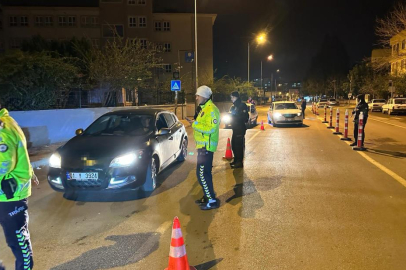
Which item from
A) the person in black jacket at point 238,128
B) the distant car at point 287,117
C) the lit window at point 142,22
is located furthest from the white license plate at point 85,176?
the lit window at point 142,22

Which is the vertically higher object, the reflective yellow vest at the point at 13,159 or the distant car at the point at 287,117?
the reflective yellow vest at the point at 13,159

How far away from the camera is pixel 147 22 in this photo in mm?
43406

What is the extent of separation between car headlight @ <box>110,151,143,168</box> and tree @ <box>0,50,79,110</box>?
828 centimetres

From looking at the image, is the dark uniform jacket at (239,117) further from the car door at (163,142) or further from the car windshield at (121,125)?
the car windshield at (121,125)

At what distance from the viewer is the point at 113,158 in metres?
5.68

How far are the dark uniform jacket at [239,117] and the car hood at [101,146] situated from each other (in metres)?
2.82

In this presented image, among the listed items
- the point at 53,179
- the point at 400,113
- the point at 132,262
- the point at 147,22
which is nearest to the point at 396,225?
the point at 132,262

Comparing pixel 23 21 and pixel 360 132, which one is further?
pixel 23 21

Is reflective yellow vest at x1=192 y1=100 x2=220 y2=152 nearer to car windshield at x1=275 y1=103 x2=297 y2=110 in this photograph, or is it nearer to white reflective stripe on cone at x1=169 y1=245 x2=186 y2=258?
white reflective stripe on cone at x1=169 y1=245 x2=186 y2=258

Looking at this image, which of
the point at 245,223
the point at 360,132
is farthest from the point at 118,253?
the point at 360,132

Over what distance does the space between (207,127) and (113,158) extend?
1.68 metres

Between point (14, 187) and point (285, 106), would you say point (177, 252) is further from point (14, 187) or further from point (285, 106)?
point (285, 106)

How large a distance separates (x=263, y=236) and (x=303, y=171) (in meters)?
3.96

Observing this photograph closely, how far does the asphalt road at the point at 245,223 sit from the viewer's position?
3.79 metres
